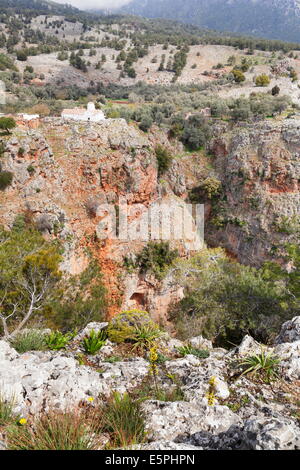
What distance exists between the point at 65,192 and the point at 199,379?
17560 millimetres

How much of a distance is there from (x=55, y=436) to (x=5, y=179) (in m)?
18.1

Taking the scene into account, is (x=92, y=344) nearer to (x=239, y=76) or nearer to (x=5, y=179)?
(x=5, y=179)

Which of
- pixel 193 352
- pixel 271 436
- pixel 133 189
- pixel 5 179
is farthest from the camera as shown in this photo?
pixel 133 189

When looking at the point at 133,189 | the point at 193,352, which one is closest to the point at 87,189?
the point at 133,189

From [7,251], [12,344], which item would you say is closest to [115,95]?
[7,251]

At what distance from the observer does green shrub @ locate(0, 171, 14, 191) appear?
18.0 metres

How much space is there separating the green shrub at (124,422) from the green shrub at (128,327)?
3.02 meters

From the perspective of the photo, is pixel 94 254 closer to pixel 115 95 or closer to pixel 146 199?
pixel 146 199

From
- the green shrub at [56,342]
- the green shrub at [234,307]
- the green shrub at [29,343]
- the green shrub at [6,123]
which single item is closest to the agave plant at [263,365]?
the green shrub at [56,342]

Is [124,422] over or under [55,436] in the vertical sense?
under

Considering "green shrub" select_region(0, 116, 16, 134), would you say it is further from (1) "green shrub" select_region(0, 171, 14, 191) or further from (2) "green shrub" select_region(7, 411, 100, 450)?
(2) "green shrub" select_region(7, 411, 100, 450)

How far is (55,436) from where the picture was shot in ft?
10.1

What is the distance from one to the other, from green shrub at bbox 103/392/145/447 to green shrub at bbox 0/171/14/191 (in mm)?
17510

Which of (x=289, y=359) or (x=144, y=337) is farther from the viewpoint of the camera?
(x=144, y=337)
